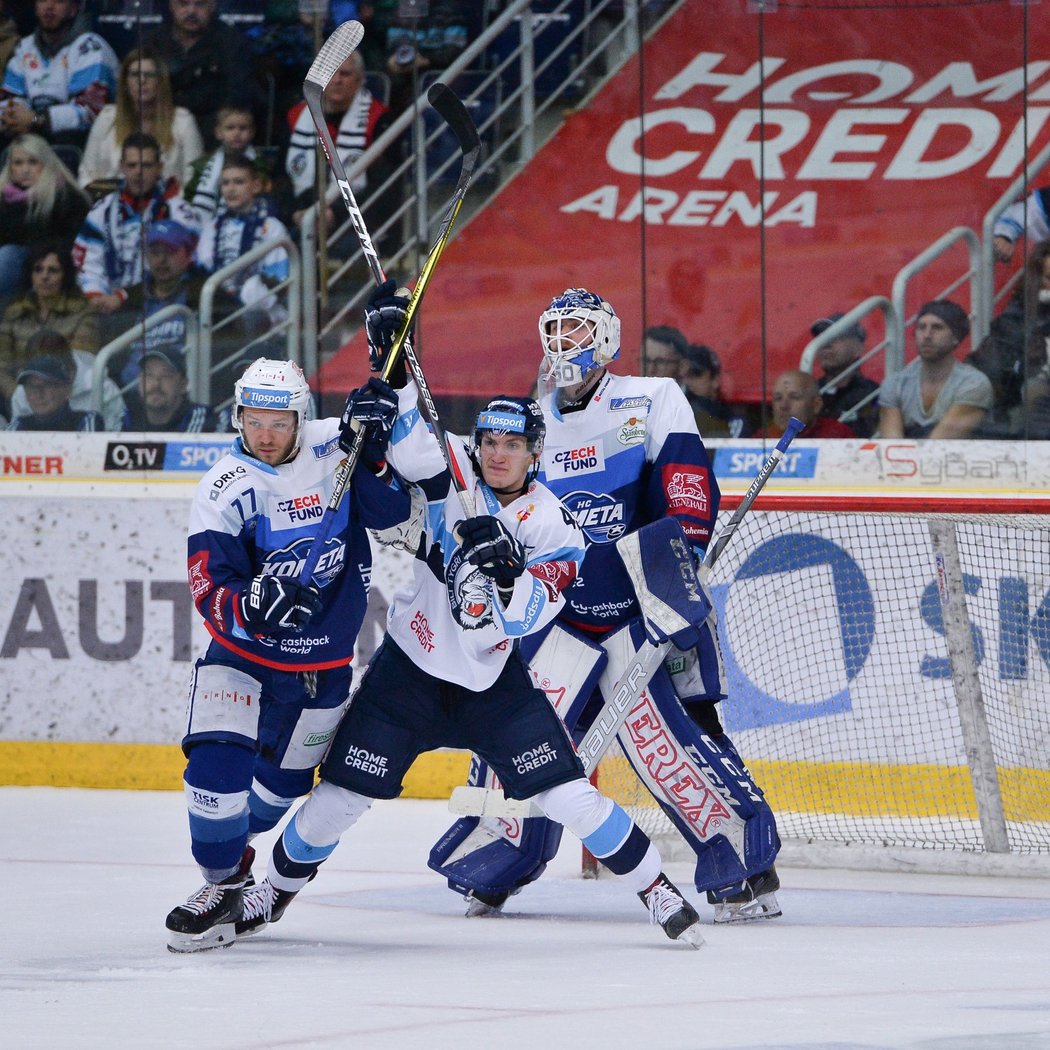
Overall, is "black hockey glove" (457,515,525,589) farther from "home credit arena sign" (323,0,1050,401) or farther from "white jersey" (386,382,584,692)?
"home credit arena sign" (323,0,1050,401)

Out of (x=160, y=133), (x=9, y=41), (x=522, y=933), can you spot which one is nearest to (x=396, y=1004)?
(x=522, y=933)

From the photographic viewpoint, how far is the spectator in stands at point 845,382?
6582mm

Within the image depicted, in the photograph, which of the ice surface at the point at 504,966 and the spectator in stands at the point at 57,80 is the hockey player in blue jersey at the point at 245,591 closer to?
the ice surface at the point at 504,966

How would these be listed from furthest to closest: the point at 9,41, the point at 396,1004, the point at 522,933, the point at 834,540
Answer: the point at 9,41, the point at 834,540, the point at 522,933, the point at 396,1004

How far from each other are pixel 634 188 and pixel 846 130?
0.74 meters

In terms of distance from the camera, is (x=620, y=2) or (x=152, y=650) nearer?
(x=152, y=650)

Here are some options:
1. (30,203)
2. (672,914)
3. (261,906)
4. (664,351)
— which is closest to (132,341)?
(30,203)

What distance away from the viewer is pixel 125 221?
7160 mm

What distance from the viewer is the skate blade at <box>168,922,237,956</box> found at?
3.55 m

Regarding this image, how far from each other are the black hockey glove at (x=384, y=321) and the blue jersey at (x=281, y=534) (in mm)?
194

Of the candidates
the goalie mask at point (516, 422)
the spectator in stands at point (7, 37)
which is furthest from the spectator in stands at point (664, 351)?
the goalie mask at point (516, 422)

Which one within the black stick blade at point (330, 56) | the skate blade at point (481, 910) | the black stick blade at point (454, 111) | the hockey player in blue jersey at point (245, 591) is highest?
the black stick blade at point (330, 56)

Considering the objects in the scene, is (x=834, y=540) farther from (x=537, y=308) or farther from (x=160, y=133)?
(x=160, y=133)

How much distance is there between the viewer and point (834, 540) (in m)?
5.14
